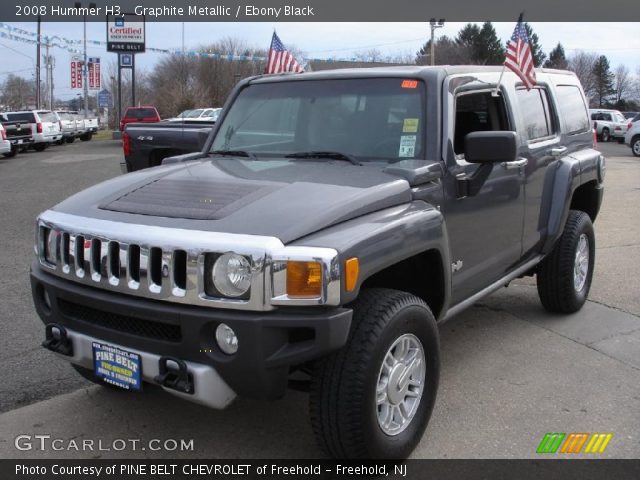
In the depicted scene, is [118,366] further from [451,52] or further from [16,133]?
[451,52]

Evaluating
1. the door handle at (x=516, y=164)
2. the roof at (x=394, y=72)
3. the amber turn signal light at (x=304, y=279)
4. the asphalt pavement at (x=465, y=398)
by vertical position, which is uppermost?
the roof at (x=394, y=72)

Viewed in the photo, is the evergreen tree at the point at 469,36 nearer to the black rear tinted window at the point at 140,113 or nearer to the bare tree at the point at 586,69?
the bare tree at the point at 586,69

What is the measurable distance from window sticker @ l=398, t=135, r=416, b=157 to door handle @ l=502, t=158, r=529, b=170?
81cm

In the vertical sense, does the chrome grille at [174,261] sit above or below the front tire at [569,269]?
above

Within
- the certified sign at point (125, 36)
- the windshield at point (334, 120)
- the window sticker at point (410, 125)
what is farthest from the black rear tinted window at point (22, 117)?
the window sticker at point (410, 125)

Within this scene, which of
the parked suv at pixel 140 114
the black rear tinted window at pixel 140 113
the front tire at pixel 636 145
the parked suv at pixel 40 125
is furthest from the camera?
the black rear tinted window at pixel 140 113

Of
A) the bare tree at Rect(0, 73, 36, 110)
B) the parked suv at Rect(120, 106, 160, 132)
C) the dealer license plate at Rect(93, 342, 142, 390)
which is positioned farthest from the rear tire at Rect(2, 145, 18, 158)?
the bare tree at Rect(0, 73, 36, 110)

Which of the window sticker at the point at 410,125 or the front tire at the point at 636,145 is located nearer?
the window sticker at the point at 410,125

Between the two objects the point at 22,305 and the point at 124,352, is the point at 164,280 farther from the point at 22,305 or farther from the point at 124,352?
the point at 22,305

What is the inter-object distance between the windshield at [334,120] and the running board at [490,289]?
3.02 ft

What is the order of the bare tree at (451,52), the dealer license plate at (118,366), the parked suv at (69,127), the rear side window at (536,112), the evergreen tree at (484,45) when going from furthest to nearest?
the evergreen tree at (484,45) < the bare tree at (451,52) < the parked suv at (69,127) < the rear side window at (536,112) < the dealer license plate at (118,366)

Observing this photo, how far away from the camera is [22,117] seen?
25266 millimetres

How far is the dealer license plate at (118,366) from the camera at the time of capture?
9.58ft

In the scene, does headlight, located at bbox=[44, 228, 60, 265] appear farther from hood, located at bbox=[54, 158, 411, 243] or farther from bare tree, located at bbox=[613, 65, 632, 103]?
bare tree, located at bbox=[613, 65, 632, 103]
